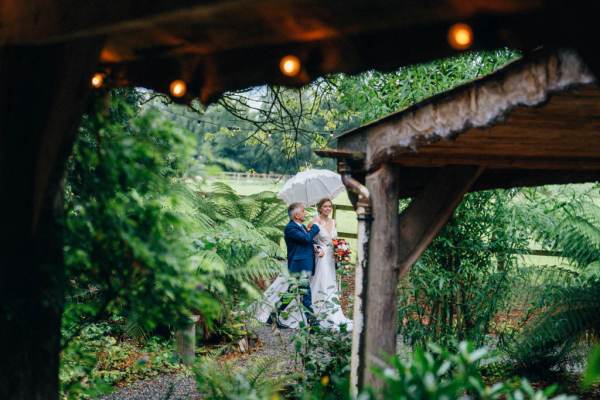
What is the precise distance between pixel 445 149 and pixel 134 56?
265 cm

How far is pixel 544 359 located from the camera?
673 cm

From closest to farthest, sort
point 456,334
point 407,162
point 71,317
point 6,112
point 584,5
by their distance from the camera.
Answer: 1. point 584,5
2. point 6,112
3. point 71,317
4. point 407,162
5. point 456,334

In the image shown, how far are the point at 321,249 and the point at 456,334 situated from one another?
2612mm

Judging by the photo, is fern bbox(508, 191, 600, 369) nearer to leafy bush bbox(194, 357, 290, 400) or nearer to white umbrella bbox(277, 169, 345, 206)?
leafy bush bbox(194, 357, 290, 400)

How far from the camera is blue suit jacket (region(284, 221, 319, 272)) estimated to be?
27.8 ft

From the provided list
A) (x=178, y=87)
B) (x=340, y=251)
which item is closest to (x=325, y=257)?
(x=340, y=251)

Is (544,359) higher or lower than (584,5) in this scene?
lower

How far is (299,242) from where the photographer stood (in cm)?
852

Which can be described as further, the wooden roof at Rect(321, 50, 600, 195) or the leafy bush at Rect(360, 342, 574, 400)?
the wooden roof at Rect(321, 50, 600, 195)

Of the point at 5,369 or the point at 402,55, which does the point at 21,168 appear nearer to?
the point at 5,369

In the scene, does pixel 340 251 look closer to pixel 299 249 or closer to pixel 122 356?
pixel 299 249

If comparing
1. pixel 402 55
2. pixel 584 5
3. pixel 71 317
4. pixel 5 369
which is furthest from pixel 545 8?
pixel 71 317

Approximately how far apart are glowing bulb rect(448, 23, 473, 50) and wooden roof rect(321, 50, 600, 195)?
0.76 metres

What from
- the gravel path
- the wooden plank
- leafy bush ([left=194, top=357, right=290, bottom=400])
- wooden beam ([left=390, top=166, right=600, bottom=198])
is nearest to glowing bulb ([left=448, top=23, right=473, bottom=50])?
A: the wooden plank
